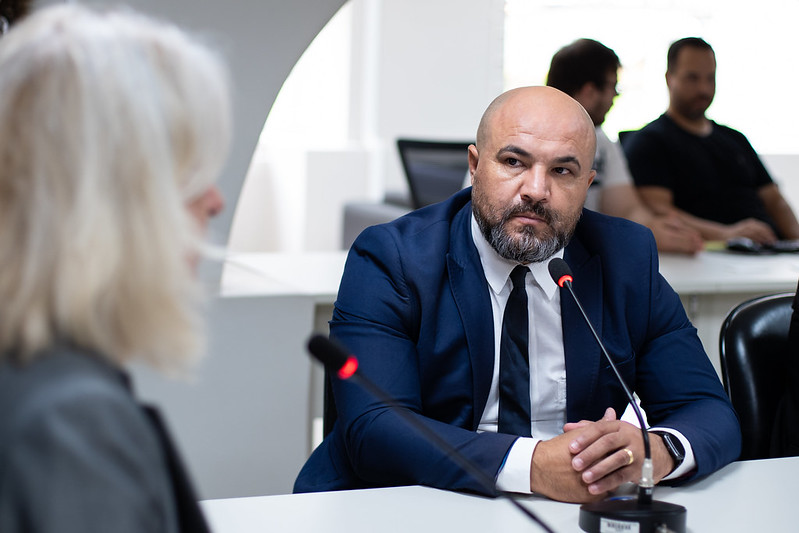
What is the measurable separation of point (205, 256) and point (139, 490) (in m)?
0.21

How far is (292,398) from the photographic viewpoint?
8.65 ft

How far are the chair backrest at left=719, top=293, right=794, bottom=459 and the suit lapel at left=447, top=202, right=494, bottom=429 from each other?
48cm

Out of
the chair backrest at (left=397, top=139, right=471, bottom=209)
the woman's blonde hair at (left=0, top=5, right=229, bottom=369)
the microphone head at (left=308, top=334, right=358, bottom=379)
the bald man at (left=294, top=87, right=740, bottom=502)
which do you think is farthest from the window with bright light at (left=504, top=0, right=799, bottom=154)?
the woman's blonde hair at (left=0, top=5, right=229, bottom=369)

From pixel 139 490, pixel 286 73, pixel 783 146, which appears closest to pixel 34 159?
pixel 139 490

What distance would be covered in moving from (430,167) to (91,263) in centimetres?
446

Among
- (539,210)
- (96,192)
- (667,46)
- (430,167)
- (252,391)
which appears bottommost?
(252,391)

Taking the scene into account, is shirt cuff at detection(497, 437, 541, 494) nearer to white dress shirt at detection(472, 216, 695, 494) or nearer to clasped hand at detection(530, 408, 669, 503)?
clasped hand at detection(530, 408, 669, 503)

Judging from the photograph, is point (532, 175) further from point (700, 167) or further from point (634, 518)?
point (700, 167)

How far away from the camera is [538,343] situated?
174 centimetres

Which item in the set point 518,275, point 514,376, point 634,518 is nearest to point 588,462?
point 634,518

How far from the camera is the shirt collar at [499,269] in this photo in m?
1.75

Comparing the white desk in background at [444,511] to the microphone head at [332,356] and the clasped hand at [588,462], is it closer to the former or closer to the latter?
the clasped hand at [588,462]

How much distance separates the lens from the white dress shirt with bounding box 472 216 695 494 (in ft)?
5.61

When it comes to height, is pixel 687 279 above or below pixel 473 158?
below
